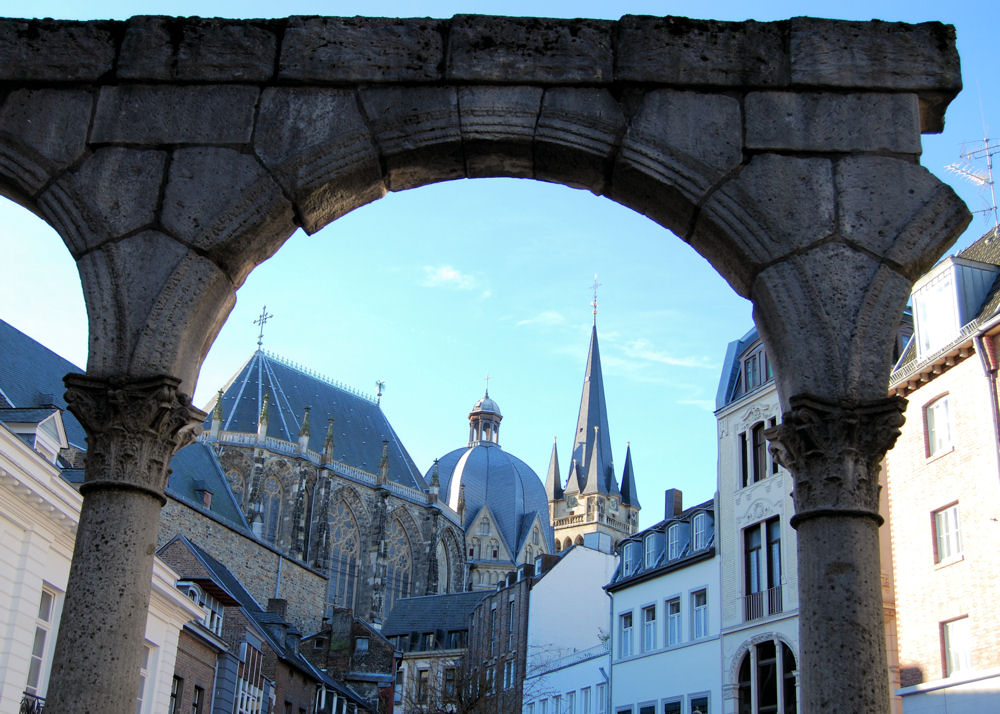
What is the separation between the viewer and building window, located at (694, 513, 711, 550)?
2789cm

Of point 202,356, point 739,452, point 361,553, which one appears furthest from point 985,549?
point 361,553

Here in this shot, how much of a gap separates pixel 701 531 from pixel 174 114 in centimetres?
2257

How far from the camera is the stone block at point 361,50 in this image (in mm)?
7539

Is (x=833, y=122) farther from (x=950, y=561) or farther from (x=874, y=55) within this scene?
(x=950, y=561)

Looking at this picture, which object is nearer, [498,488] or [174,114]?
[174,114]

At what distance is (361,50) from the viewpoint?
7.60 m

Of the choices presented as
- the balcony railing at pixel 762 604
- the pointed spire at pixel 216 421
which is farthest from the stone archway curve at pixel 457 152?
the pointed spire at pixel 216 421

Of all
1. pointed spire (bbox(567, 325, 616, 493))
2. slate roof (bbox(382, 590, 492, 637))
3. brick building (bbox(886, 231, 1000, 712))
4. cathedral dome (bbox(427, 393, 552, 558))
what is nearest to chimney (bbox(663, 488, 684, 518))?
brick building (bbox(886, 231, 1000, 712))

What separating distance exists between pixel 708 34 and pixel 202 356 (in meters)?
3.85

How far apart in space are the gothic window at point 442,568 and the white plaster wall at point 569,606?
2747 centimetres

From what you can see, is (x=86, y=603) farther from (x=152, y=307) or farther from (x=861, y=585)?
(x=861, y=585)

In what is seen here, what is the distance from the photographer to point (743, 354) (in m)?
27.3

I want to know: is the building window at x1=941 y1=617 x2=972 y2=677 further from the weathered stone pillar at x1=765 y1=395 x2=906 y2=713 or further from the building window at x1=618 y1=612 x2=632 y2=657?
the weathered stone pillar at x1=765 y1=395 x2=906 y2=713

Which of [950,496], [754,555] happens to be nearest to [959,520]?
[950,496]
